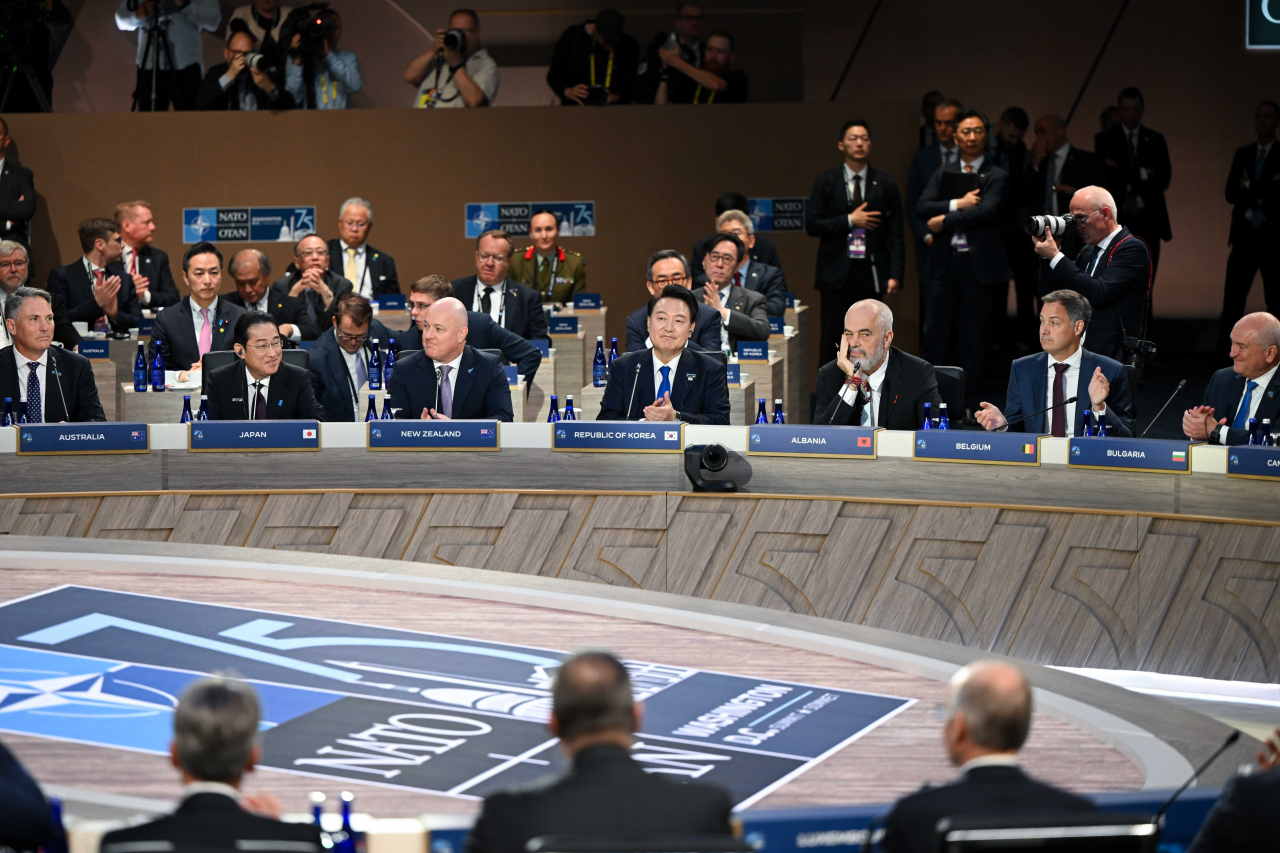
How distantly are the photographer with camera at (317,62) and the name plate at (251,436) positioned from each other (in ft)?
17.8

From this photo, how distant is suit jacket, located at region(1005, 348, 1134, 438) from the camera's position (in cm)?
496

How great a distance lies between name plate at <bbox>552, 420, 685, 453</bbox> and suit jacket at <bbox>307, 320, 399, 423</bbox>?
1552mm

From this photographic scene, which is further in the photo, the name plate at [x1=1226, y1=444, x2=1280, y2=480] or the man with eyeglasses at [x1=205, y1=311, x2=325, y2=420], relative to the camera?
the man with eyeglasses at [x1=205, y1=311, x2=325, y2=420]

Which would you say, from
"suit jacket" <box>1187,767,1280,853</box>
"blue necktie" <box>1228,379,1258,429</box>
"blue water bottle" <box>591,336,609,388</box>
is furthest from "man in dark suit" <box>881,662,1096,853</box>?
"blue water bottle" <box>591,336,609,388</box>

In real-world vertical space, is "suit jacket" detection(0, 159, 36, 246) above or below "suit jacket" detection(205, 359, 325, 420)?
above

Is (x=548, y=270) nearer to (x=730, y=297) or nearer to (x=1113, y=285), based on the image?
(x=730, y=297)

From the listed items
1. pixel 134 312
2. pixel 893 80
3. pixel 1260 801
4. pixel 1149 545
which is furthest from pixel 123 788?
pixel 893 80

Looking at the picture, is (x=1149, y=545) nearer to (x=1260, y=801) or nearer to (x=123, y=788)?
(x=1260, y=801)

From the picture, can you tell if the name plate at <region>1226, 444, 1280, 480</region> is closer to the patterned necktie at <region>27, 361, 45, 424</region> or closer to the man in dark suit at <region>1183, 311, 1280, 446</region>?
the man in dark suit at <region>1183, 311, 1280, 446</region>

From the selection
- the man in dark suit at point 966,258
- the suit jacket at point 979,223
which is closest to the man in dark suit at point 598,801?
the man in dark suit at point 966,258

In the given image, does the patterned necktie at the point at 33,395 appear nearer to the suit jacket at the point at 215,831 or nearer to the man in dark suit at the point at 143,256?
the man in dark suit at the point at 143,256

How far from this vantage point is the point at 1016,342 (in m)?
9.94

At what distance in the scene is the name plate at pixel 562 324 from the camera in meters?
7.70

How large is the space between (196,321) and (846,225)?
3631 mm
